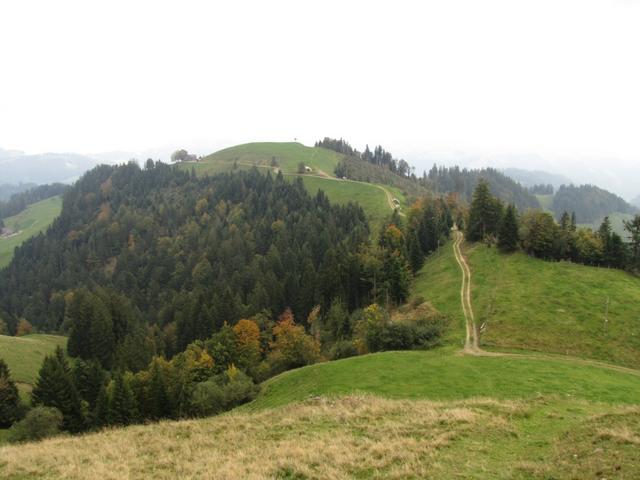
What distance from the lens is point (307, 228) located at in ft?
513

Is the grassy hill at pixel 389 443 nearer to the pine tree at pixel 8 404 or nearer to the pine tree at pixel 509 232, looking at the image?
the pine tree at pixel 8 404

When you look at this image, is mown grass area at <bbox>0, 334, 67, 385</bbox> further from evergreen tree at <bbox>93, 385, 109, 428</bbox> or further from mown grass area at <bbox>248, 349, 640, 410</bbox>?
mown grass area at <bbox>248, 349, 640, 410</bbox>

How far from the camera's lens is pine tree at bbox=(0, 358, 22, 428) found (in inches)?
2448

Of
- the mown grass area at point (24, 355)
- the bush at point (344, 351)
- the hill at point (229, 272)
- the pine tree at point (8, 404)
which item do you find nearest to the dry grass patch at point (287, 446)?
the bush at point (344, 351)

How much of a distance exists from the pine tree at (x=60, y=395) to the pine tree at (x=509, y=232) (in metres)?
89.6

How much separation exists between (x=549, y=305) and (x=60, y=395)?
260ft

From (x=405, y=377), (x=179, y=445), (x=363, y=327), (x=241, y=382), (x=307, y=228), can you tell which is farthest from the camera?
(x=307, y=228)

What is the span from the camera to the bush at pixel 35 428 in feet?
164

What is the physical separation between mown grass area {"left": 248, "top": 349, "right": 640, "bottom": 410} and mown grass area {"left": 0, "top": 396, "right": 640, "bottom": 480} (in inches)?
319

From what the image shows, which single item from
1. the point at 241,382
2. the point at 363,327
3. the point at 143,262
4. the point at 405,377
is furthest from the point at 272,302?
the point at 143,262

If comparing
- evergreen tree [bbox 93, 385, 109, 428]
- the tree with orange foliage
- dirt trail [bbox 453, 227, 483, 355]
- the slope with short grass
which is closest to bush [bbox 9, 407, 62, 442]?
evergreen tree [bbox 93, 385, 109, 428]

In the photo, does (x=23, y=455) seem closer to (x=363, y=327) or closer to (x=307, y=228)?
(x=363, y=327)

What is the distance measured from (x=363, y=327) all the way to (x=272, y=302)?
47.5 m

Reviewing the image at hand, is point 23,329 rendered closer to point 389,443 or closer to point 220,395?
point 220,395
